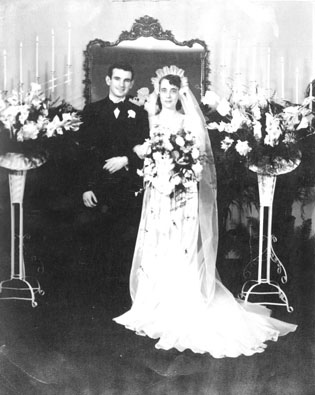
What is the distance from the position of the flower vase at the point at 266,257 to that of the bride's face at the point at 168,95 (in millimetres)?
656

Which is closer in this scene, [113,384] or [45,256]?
[113,384]

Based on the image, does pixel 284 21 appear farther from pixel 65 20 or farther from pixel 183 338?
pixel 183 338

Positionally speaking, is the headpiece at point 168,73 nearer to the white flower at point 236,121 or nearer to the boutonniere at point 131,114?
the boutonniere at point 131,114

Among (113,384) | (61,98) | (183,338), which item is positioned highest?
(61,98)

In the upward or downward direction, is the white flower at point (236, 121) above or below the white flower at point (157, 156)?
above

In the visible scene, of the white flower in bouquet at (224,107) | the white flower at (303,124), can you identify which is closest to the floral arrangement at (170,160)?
the white flower in bouquet at (224,107)

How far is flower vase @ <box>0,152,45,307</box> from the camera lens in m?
3.37

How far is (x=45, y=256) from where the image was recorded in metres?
3.42

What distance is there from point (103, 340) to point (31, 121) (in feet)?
4.71

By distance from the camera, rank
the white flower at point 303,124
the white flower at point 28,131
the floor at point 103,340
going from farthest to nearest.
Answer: the white flower at point 303,124 < the white flower at point 28,131 < the floor at point 103,340

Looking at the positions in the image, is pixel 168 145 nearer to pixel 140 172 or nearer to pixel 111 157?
pixel 140 172

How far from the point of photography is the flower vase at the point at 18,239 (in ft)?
11.1

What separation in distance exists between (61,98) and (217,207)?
1215 millimetres

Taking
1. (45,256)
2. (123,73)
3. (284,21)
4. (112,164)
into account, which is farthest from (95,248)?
(284,21)
